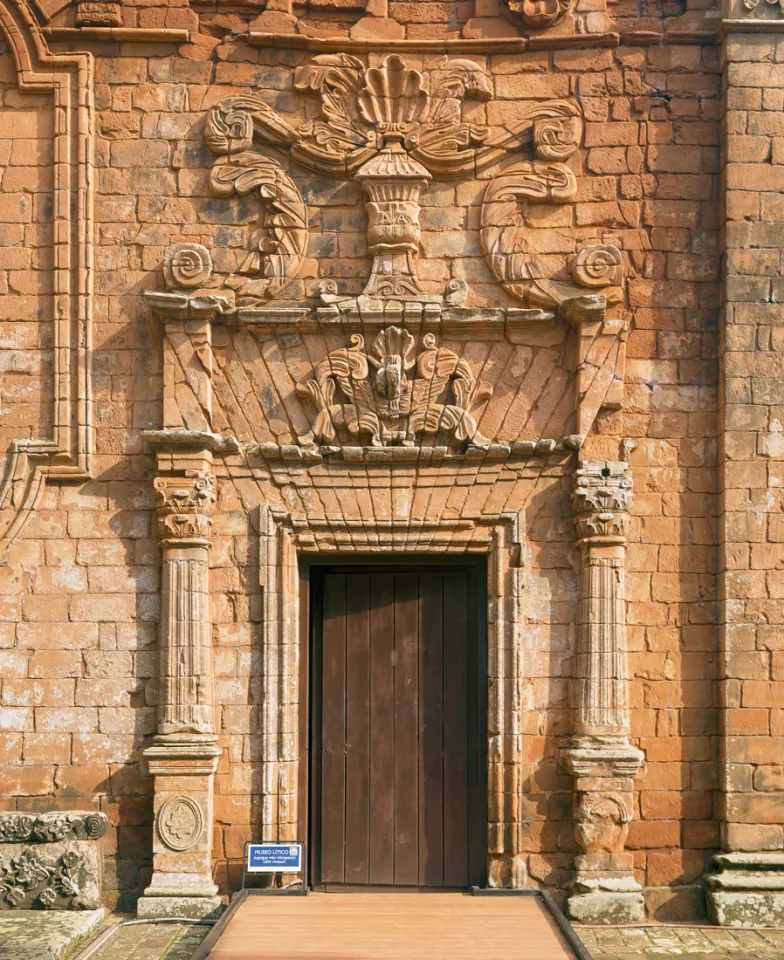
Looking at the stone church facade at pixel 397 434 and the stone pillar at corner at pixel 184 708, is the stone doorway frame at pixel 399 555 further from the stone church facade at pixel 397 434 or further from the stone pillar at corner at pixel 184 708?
the stone pillar at corner at pixel 184 708

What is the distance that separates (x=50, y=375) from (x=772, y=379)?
4.24 meters

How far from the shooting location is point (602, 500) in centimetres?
747

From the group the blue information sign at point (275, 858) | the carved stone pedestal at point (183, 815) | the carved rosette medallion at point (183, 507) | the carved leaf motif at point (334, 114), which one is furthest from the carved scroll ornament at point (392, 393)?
the blue information sign at point (275, 858)

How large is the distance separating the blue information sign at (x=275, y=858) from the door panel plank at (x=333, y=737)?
398mm

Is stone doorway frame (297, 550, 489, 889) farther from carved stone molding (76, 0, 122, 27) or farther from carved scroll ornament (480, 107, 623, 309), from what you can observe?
carved stone molding (76, 0, 122, 27)

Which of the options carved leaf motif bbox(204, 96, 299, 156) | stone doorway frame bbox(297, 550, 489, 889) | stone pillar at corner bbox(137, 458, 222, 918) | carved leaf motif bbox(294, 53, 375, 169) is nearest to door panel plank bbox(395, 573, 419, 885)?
stone doorway frame bbox(297, 550, 489, 889)

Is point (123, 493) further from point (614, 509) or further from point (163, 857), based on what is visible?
point (614, 509)

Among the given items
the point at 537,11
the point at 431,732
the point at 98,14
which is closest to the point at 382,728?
the point at 431,732

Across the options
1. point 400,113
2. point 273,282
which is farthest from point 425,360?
point 400,113

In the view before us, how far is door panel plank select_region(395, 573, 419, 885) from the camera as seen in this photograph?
7.69 m

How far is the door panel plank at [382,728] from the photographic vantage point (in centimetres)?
770

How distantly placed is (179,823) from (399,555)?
6.47ft

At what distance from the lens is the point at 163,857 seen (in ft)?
24.1

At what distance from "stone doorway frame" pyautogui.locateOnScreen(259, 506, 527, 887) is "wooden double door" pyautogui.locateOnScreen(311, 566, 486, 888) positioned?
17cm
